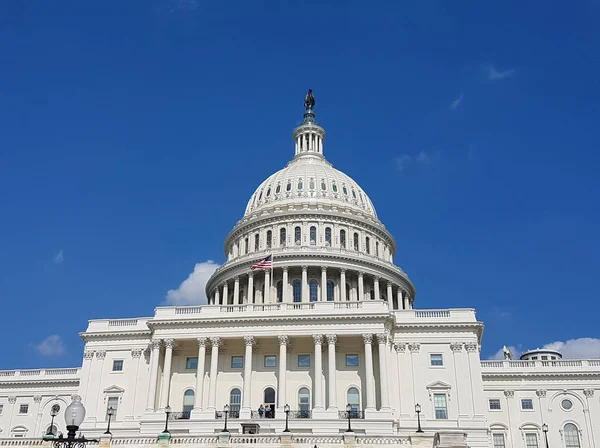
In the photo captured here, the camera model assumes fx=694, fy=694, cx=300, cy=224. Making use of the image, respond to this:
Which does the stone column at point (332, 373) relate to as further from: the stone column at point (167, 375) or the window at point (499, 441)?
the window at point (499, 441)

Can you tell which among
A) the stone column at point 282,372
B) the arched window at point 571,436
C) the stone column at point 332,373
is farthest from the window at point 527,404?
the stone column at point 282,372

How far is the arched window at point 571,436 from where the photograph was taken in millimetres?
74438

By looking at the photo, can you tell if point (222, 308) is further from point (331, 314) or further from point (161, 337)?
point (331, 314)

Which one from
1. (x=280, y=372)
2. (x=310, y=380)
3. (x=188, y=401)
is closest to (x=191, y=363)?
(x=188, y=401)

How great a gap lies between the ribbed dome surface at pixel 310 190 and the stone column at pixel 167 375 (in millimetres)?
37861

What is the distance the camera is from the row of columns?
64.9 m

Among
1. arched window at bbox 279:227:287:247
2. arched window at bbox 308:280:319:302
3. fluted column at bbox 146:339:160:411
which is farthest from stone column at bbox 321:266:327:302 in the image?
fluted column at bbox 146:339:160:411

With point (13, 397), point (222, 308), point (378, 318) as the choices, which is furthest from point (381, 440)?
point (13, 397)

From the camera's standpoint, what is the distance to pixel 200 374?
223 feet

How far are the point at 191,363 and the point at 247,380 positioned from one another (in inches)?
295

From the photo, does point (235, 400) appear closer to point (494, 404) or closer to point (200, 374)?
point (200, 374)

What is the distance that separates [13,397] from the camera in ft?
276

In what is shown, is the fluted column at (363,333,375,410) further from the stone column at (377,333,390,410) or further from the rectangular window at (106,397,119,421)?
the rectangular window at (106,397,119,421)

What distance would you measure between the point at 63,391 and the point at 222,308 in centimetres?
2585
